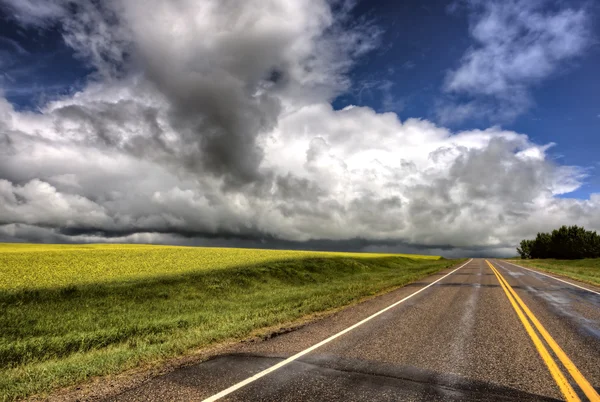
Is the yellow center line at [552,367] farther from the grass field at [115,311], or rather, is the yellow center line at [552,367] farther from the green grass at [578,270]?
the green grass at [578,270]

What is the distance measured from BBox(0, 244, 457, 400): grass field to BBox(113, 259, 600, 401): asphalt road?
5.99 feet

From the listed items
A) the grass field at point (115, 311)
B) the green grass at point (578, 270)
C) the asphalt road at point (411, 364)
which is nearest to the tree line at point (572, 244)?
the green grass at point (578, 270)

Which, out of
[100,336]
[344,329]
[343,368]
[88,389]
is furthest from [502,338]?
[100,336]

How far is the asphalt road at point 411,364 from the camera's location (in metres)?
5.17

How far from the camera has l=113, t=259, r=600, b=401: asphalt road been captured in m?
5.17

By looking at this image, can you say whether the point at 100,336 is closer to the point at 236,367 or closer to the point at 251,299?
the point at 236,367

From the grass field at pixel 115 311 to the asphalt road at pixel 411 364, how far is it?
1.82m

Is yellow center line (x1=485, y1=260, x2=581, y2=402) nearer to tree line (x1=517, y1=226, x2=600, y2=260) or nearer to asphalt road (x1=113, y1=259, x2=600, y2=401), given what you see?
asphalt road (x1=113, y1=259, x2=600, y2=401)

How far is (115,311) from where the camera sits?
46.5 ft

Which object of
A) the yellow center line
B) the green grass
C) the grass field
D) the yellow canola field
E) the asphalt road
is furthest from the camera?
→ the green grass

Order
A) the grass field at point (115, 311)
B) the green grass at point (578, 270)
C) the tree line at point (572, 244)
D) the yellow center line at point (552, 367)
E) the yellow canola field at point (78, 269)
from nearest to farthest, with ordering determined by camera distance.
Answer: the yellow center line at point (552, 367) → the grass field at point (115, 311) → the yellow canola field at point (78, 269) → the green grass at point (578, 270) → the tree line at point (572, 244)

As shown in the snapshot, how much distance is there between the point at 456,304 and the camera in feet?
45.0

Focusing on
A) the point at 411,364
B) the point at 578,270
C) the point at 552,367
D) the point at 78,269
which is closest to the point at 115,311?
the point at 78,269

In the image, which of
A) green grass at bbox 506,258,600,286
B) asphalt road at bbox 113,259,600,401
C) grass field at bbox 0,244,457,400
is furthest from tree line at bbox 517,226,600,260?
asphalt road at bbox 113,259,600,401
